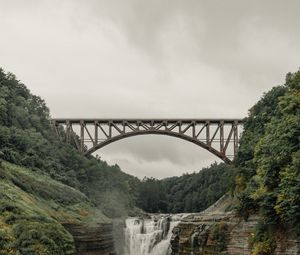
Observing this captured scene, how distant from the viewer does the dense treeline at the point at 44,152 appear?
50875 millimetres

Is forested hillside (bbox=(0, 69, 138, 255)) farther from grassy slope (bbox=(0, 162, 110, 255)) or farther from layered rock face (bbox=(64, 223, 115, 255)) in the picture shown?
layered rock face (bbox=(64, 223, 115, 255))

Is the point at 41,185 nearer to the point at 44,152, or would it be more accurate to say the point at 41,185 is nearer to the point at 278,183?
the point at 44,152

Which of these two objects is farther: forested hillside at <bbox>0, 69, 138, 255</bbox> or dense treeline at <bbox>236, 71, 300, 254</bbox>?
forested hillside at <bbox>0, 69, 138, 255</bbox>

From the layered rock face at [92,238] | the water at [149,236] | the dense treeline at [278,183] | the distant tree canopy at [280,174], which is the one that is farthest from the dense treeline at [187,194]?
the dense treeline at [278,183]

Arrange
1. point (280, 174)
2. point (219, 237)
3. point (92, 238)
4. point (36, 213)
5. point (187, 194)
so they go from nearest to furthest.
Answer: point (280, 174) < point (36, 213) < point (219, 237) < point (92, 238) < point (187, 194)

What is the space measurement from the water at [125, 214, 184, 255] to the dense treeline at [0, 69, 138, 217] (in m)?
4.72

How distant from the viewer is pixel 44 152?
56062mm

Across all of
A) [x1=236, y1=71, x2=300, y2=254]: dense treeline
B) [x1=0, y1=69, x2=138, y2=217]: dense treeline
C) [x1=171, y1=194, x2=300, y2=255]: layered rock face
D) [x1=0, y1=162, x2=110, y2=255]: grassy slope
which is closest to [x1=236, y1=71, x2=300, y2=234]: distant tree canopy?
[x1=236, y1=71, x2=300, y2=254]: dense treeline

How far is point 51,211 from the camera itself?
3791cm

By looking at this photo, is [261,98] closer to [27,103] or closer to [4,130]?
[4,130]

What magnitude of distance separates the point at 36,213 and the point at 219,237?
486 inches

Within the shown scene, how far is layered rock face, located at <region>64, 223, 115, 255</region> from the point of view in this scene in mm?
37688

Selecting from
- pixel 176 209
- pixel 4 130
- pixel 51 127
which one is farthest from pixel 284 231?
pixel 176 209

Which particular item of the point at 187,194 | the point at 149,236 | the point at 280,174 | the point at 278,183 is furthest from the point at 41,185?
the point at 187,194
